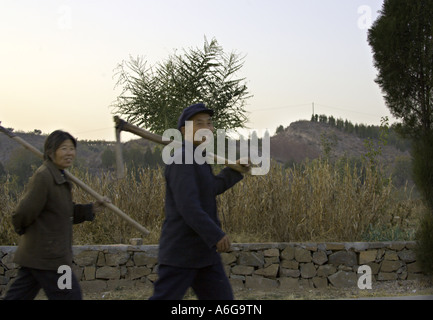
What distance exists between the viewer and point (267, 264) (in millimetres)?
8141

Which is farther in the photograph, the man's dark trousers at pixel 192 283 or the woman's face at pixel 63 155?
the woman's face at pixel 63 155

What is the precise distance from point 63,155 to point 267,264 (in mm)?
4631

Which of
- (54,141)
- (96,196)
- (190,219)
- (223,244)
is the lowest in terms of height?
(223,244)

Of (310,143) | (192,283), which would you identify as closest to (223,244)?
(192,283)

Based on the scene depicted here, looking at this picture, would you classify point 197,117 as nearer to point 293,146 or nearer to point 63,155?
point 63,155

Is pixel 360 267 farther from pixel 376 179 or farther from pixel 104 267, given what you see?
pixel 104 267

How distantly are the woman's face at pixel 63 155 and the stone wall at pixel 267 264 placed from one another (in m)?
3.96

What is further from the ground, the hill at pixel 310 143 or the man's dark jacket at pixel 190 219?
the hill at pixel 310 143

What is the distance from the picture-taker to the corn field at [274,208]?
28.8 ft

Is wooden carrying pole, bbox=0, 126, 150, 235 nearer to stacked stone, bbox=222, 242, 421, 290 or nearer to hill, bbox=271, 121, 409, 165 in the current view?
stacked stone, bbox=222, 242, 421, 290

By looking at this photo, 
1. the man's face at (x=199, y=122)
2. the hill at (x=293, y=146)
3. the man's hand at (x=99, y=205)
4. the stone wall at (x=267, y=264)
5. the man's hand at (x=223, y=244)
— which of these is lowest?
the stone wall at (x=267, y=264)

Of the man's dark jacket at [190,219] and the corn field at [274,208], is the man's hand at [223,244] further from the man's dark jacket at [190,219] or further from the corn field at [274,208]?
the corn field at [274,208]

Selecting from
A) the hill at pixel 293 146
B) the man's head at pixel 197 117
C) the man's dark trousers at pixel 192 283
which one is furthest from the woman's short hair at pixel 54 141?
the hill at pixel 293 146

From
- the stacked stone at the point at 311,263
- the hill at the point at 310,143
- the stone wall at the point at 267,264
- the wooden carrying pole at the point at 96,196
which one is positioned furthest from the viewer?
the hill at the point at 310,143
